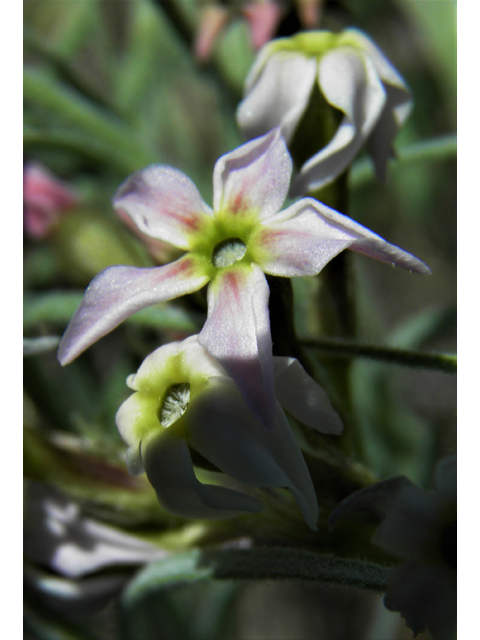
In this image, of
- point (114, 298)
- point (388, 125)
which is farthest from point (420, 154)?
point (114, 298)

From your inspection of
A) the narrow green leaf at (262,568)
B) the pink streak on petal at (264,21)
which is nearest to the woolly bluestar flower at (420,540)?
the narrow green leaf at (262,568)

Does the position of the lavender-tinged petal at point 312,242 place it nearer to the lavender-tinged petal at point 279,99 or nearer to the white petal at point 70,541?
the lavender-tinged petal at point 279,99

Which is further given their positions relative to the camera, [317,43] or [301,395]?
[317,43]

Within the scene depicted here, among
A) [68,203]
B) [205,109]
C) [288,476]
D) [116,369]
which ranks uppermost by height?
[205,109]

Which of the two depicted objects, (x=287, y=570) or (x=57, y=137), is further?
(x=57, y=137)

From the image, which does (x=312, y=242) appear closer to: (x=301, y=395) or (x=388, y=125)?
(x=301, y=395)
